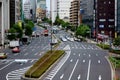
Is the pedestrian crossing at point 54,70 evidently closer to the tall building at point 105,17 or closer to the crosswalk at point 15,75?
the crosswalk at point 15,75

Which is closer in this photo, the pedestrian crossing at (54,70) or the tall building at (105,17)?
the pedestrian crossing at (54,70)

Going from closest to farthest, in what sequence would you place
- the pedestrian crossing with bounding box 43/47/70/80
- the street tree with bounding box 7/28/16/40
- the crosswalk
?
the crosswalk, the pedestrian crossing with bounding box 43/47/70/80, the street tree with bounding box 7/28/16/40

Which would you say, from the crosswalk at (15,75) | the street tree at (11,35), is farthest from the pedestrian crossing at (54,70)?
the street tree at (11,35)

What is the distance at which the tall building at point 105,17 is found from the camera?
175 m

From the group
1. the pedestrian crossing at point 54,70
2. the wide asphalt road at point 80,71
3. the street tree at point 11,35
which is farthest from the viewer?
the street tree at point 11,35

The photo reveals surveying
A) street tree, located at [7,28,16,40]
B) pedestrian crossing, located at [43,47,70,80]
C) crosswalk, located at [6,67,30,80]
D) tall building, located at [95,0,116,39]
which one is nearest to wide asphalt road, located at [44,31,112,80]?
pedestrian crossing, located at [43,47,70,80]

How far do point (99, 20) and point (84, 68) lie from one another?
11750 cm

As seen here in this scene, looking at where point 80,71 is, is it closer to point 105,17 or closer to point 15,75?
point 15,75

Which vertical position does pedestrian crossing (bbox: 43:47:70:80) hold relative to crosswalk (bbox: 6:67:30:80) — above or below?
below

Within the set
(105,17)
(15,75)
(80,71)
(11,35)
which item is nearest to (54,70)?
(80,71)

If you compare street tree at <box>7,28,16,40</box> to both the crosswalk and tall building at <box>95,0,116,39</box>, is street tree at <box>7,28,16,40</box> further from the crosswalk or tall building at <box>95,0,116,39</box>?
the crosswalk

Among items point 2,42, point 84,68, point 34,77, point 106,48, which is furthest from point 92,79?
point 2,42

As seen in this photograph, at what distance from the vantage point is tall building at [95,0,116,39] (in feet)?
574

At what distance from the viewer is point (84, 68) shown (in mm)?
62281
